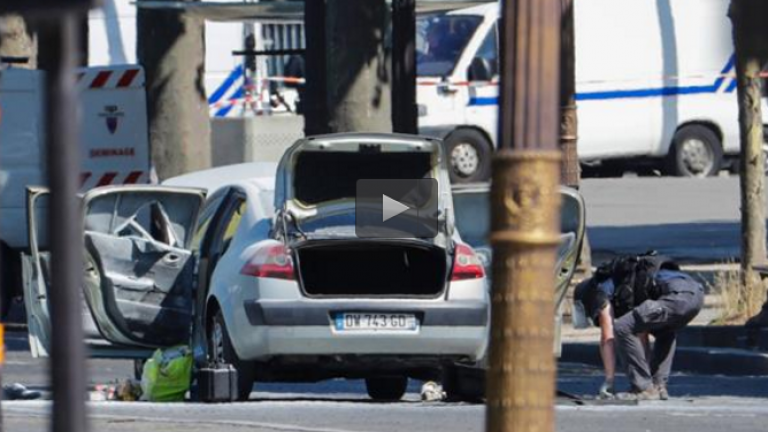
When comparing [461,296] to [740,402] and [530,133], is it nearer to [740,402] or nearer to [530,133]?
[740,402]

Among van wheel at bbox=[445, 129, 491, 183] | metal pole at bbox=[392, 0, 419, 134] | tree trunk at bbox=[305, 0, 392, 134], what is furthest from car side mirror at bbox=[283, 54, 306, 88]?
tree trunk at bbox=[305, 0, 392, 134]

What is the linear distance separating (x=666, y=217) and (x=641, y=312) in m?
12.2

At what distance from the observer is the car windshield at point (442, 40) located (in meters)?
26.6

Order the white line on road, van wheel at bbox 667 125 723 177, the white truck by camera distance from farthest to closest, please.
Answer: van wheel at bbox 667 125 723 177 < the white truck < the white line on road

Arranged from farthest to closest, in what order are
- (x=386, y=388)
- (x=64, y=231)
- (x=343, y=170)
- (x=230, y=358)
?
(x=386, y=388)
(x=343, y=170)
(x=230, y=358)
(x=64, y=231)

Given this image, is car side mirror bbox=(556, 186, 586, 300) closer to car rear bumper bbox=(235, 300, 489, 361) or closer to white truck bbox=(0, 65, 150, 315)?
car rear bumper bbox=(235, 300, 489, 361)

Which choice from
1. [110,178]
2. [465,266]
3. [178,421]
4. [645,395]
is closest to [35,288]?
[178,421]

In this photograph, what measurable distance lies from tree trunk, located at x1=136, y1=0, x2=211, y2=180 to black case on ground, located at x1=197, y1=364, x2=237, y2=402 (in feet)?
27.1

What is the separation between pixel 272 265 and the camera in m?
11.3

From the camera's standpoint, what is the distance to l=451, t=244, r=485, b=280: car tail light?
1140 cm

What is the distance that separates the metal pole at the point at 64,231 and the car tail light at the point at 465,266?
7444 millimetres

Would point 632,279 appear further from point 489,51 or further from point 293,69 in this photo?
point 293,69

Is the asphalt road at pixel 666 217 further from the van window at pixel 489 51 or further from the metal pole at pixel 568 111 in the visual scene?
the metal pole at pixel 568 111

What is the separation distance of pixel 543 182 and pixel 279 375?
741 centimetres
